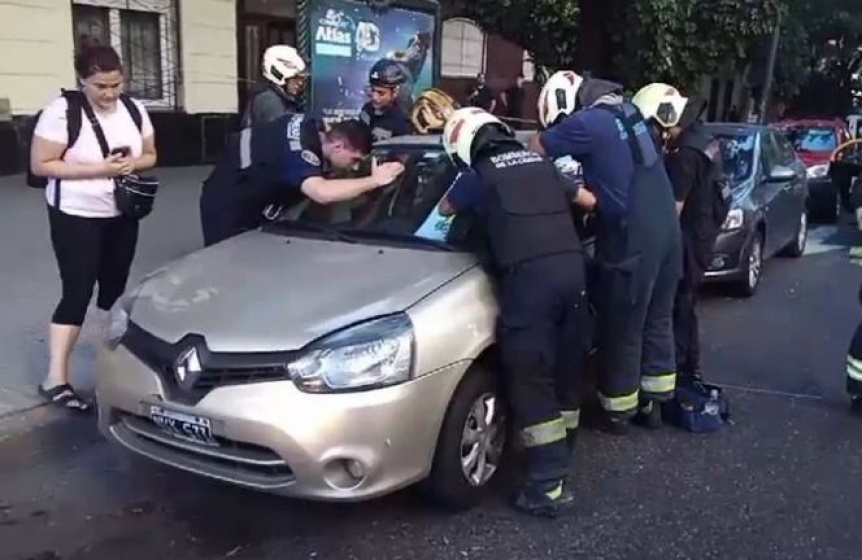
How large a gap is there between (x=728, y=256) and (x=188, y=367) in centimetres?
550

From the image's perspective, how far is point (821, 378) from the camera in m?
6.24

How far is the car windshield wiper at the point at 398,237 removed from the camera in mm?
4364

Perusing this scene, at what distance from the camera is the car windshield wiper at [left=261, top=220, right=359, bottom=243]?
14.9 ft

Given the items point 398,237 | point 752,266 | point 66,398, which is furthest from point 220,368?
point 752,266

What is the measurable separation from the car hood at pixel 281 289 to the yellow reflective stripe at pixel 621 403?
109cm

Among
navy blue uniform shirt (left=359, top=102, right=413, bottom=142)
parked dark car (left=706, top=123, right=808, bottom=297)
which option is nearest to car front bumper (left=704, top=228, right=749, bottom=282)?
parked dark car (left=706, top=123, right=808, bottom=297)

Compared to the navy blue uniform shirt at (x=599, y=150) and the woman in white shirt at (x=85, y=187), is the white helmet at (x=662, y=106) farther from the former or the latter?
the woman in white shirt at (x=85, y=187)

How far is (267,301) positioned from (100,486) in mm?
1247

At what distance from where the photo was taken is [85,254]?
4.93 m

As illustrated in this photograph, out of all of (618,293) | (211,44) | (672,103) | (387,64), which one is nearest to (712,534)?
(618,293)

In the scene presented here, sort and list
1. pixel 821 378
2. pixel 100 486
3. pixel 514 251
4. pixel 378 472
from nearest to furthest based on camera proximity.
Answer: pixel 378 472
pixel 514 251
pixel 100 486
pixel 821 378

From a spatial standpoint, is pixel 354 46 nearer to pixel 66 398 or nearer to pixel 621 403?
pixel 66 398

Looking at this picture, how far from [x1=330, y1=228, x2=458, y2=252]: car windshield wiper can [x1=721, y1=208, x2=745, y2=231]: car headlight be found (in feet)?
13.9

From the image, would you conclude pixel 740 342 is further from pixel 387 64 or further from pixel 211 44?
pixel 211 44
